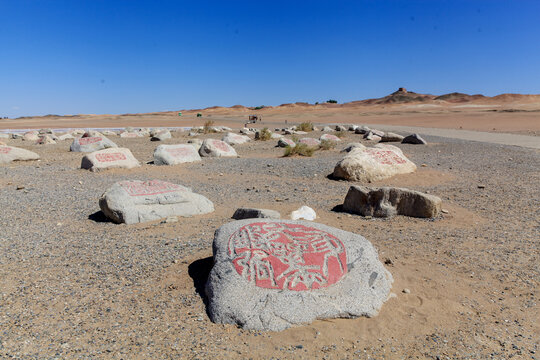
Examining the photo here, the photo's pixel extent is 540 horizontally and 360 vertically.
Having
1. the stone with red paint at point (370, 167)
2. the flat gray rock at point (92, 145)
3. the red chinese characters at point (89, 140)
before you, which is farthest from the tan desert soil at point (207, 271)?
the red chinese characters at point (89, 140)

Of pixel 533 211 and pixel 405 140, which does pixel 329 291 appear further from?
pixel 405 140

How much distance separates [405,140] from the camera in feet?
48.4

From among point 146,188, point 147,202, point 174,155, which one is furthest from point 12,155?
point 147,202

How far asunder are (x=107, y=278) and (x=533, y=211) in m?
5.63

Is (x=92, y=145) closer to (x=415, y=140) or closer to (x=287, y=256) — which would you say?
(x=415, y=140)

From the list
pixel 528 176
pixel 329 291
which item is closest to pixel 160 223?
pixel 329 291

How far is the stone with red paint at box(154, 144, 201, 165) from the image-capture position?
Answer: 411 inches

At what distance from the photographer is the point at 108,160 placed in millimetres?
9695

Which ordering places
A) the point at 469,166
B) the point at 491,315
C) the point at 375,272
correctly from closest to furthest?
the point at 491,315, the point at 375,272, the point at 469,166

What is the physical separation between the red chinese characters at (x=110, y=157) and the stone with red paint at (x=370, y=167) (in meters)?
5.26

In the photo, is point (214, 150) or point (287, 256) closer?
point (287, 256)

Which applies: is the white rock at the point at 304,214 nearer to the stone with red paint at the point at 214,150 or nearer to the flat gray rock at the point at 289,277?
the flat gray rock at the point at 289,277

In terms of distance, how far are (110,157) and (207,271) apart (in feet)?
23.1

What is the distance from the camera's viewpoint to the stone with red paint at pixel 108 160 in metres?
9.52
